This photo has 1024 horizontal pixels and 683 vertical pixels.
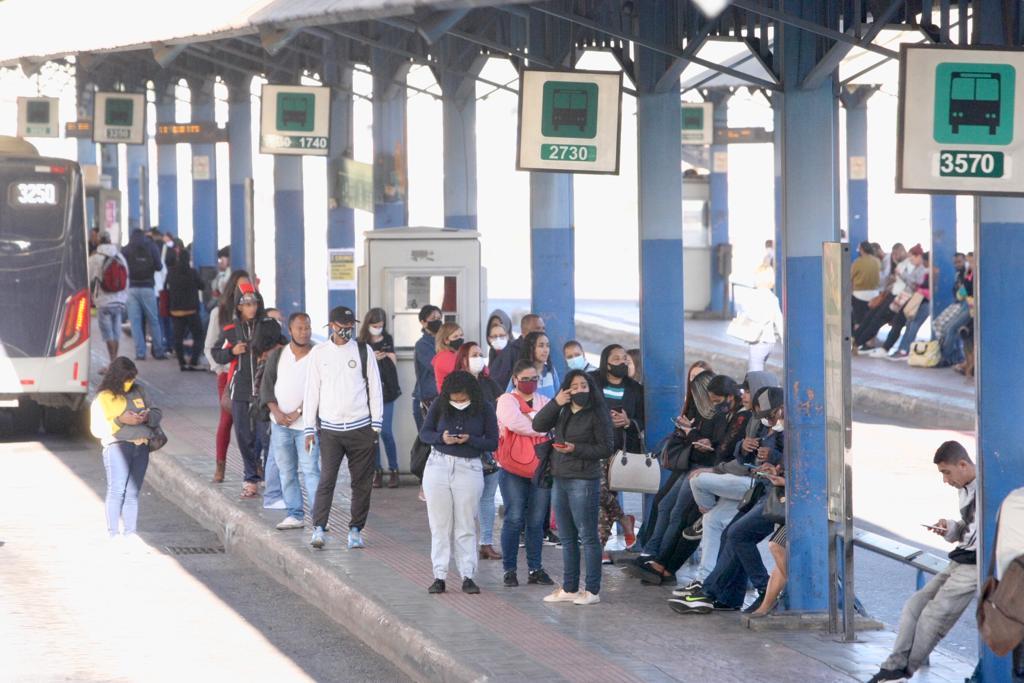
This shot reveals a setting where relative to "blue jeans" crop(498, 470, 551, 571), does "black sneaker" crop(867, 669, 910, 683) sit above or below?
below

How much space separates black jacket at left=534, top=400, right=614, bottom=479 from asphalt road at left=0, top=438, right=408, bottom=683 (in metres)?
1.65

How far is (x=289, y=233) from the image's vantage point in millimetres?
24250

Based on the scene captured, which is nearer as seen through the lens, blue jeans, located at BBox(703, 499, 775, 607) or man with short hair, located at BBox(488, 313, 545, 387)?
blue jeans, located at BBox(703, 499, 775, 607)

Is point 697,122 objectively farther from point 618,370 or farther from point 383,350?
point 618,370

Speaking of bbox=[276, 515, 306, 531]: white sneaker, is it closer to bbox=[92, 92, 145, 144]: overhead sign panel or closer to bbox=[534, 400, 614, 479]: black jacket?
bbox=[534, 400, 614, 479]: black jacket

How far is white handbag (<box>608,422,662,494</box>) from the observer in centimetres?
1174

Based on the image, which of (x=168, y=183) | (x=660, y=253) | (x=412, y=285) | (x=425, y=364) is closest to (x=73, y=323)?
(x=412, y=285)

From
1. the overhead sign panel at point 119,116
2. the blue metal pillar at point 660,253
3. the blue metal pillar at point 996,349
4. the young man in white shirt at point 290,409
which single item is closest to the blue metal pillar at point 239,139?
the overhead sign panel at point 119,116

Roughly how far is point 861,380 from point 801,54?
14.0m

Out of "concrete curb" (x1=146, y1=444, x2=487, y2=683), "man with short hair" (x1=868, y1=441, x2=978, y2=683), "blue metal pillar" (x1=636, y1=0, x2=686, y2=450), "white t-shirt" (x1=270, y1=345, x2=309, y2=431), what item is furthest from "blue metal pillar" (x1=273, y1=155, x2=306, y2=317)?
"man with short hair" (x1=868, y1=441, x2=978, y2=683)

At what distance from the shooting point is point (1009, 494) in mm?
8141

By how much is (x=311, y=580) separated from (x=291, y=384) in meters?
1.94

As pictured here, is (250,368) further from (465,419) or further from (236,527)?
(465,419)

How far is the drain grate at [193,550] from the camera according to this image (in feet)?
45.2
